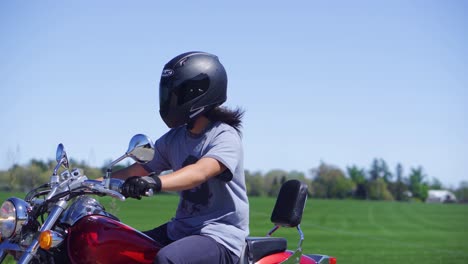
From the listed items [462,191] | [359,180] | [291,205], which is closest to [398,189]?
[359,180]

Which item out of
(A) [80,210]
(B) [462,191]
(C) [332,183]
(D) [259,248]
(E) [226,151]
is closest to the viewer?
(A) [80,210]

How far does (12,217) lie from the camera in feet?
12.0

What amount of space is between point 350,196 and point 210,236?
134m

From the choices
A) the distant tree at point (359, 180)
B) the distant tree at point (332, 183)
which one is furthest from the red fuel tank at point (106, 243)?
the distant tree at point (359, 180)

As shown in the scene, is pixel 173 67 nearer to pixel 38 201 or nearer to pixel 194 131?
pixel 194 131

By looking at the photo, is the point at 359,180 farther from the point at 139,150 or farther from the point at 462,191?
the point at 139,150

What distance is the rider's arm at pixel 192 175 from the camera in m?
3.98

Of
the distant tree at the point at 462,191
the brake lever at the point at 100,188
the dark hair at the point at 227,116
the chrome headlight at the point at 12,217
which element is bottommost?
the chrome headlight at the point at 12,217

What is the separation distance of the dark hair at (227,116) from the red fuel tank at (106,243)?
1.05 metres

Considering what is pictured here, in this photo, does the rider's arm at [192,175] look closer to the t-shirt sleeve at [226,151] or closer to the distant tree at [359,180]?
the t-shirt sleeve at [226,151]

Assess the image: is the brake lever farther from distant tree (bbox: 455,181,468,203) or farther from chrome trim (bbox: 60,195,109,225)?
distant tree (bbox: 455,181,468,203)

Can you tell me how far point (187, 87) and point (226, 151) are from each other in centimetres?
50

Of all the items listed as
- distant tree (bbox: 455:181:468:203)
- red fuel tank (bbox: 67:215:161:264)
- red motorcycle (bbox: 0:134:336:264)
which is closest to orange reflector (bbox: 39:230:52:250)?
Answer: red motorcycle (bbox: 0:134:336:264)

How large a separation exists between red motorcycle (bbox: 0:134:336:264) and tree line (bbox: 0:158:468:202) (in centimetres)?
570
